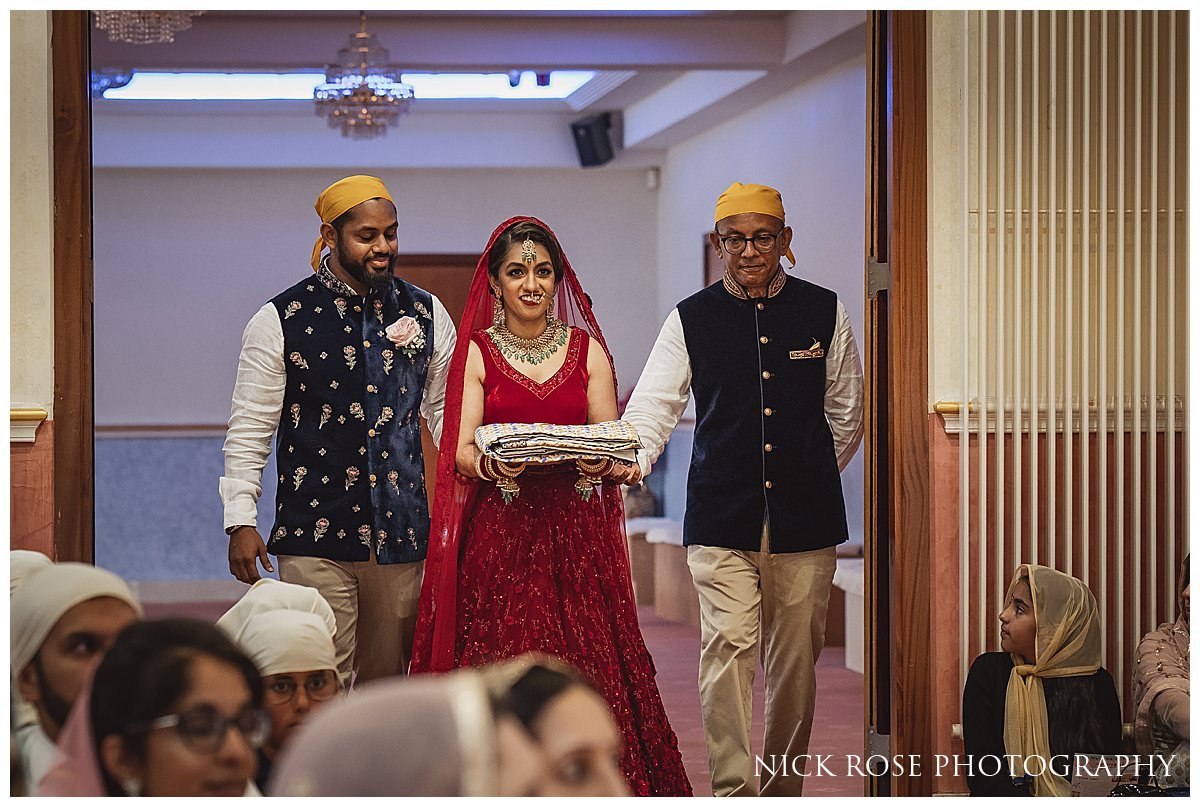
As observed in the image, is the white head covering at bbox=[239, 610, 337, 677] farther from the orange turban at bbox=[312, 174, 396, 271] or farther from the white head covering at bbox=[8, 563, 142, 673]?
the orange turban at bbox=[312, 174, 396, 271]

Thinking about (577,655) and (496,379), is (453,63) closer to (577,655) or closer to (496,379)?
(496,379)

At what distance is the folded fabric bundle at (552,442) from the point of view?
3701 mm

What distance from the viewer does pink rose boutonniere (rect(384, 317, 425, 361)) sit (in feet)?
12.7

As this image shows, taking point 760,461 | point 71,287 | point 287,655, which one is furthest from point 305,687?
point 760,461

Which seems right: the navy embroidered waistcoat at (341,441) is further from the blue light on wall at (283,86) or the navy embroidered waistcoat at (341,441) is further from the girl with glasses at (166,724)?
the blue light on wall at (283,86)

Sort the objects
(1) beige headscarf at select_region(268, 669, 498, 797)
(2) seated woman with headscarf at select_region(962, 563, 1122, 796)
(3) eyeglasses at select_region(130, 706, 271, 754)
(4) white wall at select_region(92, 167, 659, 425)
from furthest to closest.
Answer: (4) white wall at select_region(92, 167, 659, 425) < (2) seated woman with headscarf at select_region(962, 563, 1122, 796) < (3) eyeglasses at select_region(130, 706, 271, 754) < (1) beige headscarf at select_region(268, 669, 498, 797)

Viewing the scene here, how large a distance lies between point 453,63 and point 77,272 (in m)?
3.76

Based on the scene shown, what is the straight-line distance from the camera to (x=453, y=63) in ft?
23.8

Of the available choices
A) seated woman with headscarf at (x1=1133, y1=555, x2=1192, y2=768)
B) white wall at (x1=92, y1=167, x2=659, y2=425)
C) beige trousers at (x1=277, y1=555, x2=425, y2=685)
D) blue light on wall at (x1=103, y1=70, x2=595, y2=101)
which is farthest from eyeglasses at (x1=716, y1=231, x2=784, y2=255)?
white wall at (x1=92, y1=167, x2=659, y2=425)

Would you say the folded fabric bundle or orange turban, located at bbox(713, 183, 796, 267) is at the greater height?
orange turban, located at bbox(713, 183, 796, 267)

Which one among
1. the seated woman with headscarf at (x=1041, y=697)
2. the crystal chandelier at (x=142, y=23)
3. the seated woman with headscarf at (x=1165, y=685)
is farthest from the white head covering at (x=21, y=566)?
the crystal chandelier at (x=142, y=23)

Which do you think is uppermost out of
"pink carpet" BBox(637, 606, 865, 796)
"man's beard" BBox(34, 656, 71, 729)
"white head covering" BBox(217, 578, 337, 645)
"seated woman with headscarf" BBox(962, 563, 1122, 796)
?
"white head covering" BBox(217, 578, 337, 645)
